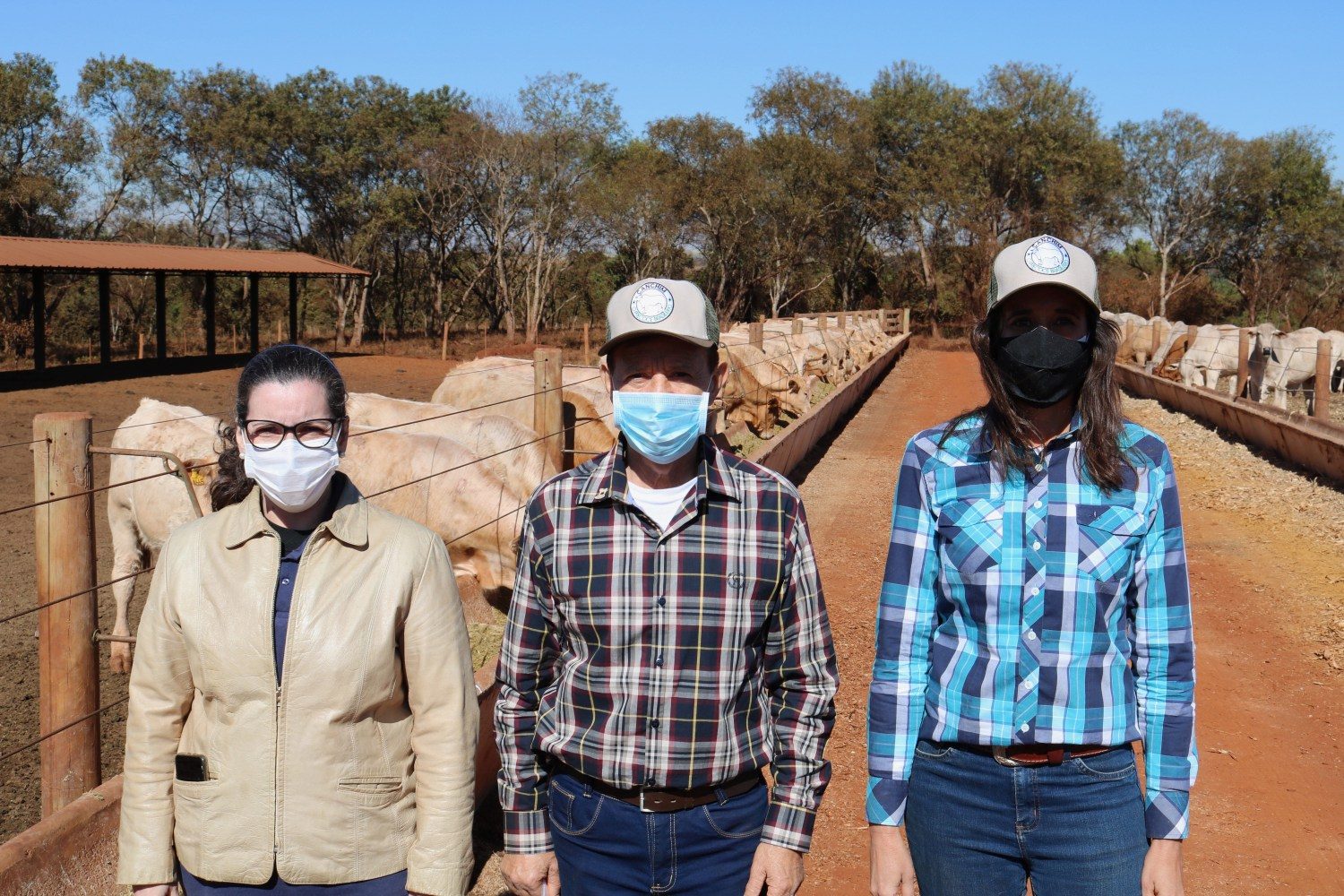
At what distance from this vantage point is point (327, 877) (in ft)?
8.19

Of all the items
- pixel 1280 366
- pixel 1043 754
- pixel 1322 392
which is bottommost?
pixel 1043 754

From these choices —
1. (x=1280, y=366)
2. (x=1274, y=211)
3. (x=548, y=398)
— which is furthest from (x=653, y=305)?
(x=1274, y=211)

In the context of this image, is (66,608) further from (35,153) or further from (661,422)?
(35,153)

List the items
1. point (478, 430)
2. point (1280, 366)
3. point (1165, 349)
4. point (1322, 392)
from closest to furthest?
point (478, 430) < point (1322, 392) < point (1280, 366) < point (1165, 349)

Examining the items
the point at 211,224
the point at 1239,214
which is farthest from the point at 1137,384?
the point at 211,224

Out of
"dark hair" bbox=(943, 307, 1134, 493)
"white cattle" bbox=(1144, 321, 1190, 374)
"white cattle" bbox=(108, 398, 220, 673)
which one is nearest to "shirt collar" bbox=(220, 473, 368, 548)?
"dark hair" bbox=(943, 307, 1134, 493)

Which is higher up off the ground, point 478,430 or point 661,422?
point 661,422

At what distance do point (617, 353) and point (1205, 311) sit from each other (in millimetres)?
58757

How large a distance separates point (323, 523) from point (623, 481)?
64cm

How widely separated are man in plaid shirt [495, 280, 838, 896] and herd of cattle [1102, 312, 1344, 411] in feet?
66.0

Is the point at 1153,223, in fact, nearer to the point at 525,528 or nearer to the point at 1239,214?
the point at 1239,214

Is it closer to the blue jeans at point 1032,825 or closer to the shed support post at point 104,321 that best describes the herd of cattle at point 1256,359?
the blue jeans at point 1032,825

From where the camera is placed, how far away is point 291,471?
2.52 metres

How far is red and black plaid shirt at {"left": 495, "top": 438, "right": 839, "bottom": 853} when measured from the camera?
8.07 ft
